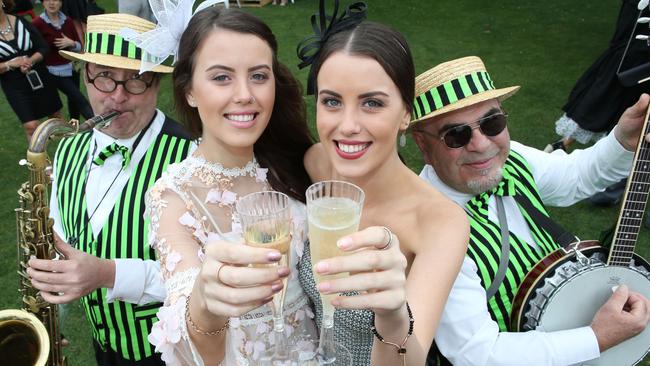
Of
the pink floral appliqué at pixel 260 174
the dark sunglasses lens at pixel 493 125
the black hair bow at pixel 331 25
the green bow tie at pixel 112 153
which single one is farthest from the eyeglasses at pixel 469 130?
the green bow tie at pixel 112 153

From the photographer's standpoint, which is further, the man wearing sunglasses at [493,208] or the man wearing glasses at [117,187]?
the man wearing glasses at [117,187]

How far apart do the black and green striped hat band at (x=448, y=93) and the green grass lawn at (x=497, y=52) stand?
3.34 metres

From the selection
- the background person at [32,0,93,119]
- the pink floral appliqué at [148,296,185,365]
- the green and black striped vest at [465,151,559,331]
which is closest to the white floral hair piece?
the pink floral appliqué at [148,296,185,365]

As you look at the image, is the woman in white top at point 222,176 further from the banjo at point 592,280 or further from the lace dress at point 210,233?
the banjo at point 592,280

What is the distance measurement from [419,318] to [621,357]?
A: 151 cm

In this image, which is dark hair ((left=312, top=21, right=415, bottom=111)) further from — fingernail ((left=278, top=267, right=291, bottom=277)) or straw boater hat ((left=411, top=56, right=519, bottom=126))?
fingernail ((left=278, top=267, right=291, bottom=277))

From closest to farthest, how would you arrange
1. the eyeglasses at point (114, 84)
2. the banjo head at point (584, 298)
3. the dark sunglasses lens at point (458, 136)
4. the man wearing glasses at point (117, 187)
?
the banjo head at point (584, 298)
the dark sunglasses lens at point (458, 136)
the man wearing glasses at point (117, 187)
the eyeglasses at point (114, 84)

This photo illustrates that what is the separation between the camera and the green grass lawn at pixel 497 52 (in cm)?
547

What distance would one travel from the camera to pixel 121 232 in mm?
2820

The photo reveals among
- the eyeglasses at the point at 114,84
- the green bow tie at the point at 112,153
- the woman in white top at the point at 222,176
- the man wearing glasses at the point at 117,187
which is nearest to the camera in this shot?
the woman in white top at the point at 222,176

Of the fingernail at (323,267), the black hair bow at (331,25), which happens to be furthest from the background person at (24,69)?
the fingernail at (323,267)

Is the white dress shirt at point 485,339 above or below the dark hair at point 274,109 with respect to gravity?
below

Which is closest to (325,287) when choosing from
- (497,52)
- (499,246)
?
(499,246)

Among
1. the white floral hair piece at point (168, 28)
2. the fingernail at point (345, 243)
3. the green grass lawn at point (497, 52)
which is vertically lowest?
the green grass lawn at point (497, 52)
